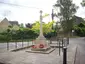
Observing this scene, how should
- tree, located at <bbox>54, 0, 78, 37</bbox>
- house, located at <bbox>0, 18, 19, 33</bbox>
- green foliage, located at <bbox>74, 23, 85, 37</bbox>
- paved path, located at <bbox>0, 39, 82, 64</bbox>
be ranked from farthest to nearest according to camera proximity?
1. green foliage, located at <bbox>74, 23, 85, 37</bbox>
2. tree, located at <bbox>54, 0, 78, 37</bbox>
3. house, located at <bbox>0, 18, 19, 33</bbox>
4. paved path, located at <bbox>0, 39, 82, 64</bbox>

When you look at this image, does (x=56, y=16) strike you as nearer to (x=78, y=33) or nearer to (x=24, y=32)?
(x=78, y=33)

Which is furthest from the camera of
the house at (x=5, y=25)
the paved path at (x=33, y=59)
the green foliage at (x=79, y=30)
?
the green foliage at (x=79, y=30)

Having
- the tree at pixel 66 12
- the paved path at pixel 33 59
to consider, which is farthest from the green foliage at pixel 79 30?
the paved path at pixel 33 59

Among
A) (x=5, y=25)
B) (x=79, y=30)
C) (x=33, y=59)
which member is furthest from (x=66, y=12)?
(x=33, y=59)

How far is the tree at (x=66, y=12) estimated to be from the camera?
2132 inches

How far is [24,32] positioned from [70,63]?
29.5 m

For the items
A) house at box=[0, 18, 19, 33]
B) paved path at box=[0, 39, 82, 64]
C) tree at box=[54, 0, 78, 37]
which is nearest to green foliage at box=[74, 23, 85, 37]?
tree at box=[54, 0, 78, 37]

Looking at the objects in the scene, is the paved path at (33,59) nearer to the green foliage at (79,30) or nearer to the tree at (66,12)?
the tree at (66,12)

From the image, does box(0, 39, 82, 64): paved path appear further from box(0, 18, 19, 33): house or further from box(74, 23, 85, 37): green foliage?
box(74, 23, 85, 37): green foliage

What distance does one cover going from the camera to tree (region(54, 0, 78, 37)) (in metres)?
54.2

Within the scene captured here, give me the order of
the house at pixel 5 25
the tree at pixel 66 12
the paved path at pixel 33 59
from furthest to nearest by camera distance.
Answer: the tree at pixel 66 12 → the house at pixel 5 25 → the paved path at pixel 33 59

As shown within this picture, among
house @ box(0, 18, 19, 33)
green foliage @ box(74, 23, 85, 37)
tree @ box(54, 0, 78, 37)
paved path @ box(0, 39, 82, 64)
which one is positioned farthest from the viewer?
green foliage @ box(74, 23, 85, 37)

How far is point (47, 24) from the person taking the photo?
1318 inches

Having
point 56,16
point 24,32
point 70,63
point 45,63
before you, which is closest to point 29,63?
point 45,63
